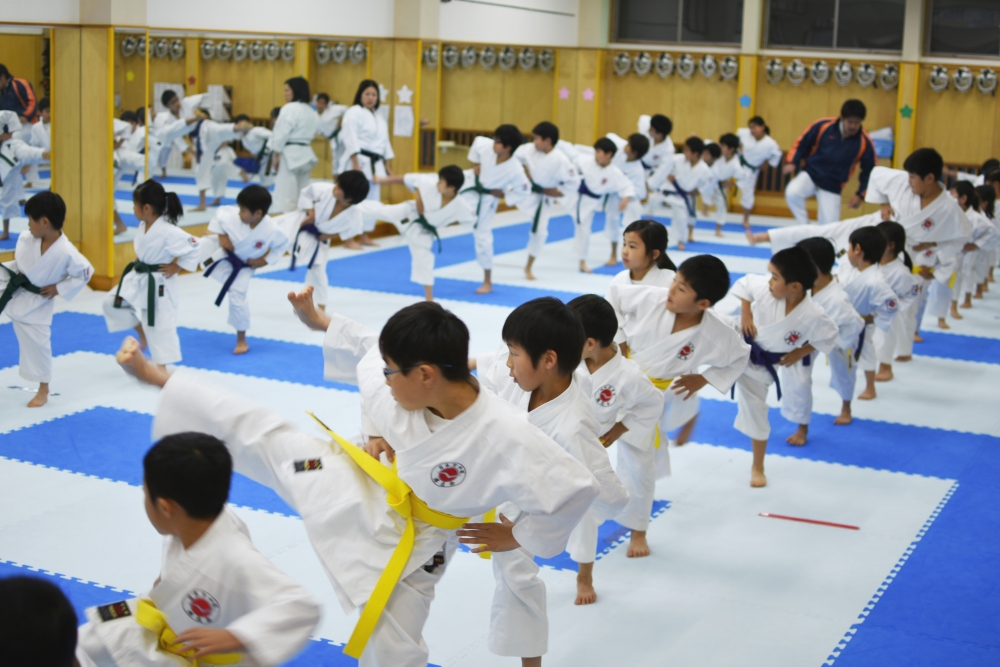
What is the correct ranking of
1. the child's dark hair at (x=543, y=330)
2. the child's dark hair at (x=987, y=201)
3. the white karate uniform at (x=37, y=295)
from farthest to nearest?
1. the child's dark hair at (x=987, y=201)
2. the white karate uniform at (x=37, y=295)
3. the child's dark hair at (x=543, y=330)

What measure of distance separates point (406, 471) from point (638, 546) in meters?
1.80

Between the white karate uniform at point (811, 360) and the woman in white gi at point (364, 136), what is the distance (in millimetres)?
5769

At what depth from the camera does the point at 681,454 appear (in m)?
5.01

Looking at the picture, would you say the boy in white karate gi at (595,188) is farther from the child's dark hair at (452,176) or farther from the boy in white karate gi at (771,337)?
the boy in white karate gi at (771,337)

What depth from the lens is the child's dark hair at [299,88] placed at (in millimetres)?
10062

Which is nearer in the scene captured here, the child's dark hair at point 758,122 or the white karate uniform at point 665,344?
the white karate uniform at point 665,344

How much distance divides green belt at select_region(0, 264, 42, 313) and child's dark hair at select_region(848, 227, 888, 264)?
420 centimetres

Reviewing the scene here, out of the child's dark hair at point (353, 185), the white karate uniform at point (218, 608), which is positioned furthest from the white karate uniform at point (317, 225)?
the white karate uniform at point (218, 608)

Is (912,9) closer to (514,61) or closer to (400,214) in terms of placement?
(514,61)

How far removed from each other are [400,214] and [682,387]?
14.3 ft

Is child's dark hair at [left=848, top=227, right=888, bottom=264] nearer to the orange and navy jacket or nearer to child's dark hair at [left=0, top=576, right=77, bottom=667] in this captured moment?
the orange and navy jacket

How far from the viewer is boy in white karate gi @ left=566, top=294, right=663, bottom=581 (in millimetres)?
3271

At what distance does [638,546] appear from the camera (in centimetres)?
386

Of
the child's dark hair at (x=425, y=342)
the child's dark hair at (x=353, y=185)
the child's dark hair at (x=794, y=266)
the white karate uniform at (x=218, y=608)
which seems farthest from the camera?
the child's dark hair at (x=353, y=185)
